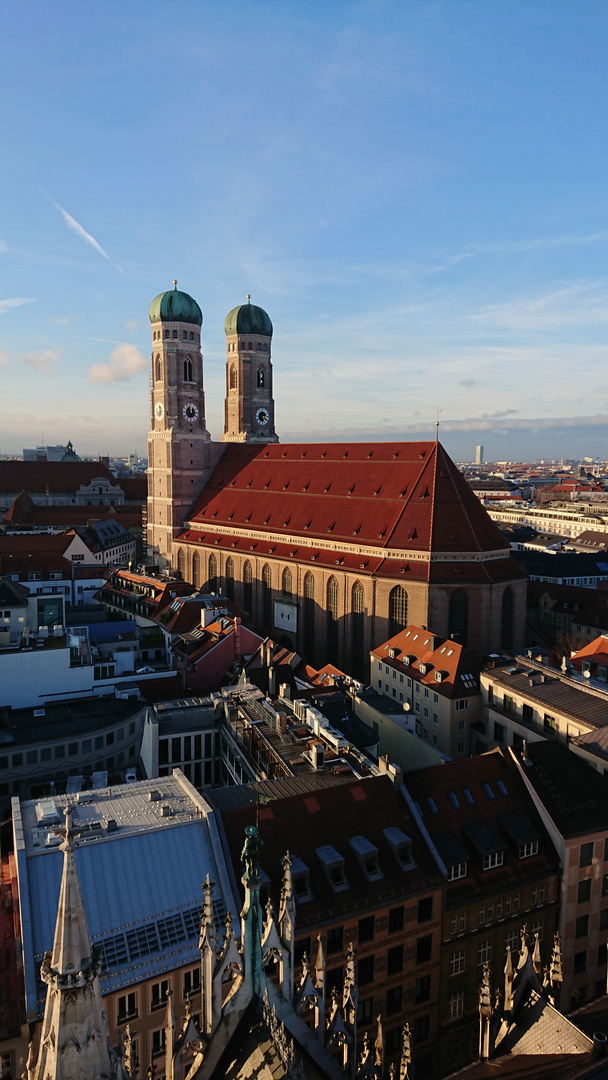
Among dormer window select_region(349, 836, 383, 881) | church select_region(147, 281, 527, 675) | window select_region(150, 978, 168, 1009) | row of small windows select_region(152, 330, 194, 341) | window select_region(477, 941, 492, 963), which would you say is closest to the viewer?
window select_region(150, 978, 168, 1009)

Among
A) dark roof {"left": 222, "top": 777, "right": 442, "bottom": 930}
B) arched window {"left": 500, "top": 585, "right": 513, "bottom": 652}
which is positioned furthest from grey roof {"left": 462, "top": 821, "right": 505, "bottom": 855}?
arched window {"left": 500, "top": 585, "right": 513, "bottom": 652}

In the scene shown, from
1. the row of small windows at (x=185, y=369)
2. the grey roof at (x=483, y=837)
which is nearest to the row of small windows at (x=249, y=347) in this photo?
the row of small windows at (x=185, y=369)

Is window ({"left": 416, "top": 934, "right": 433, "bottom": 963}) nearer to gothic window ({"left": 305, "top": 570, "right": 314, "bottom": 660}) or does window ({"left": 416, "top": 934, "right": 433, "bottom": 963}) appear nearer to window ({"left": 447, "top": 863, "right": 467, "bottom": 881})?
window ({"left": 447, "top": 863, "right": 467, "bottom": 881})

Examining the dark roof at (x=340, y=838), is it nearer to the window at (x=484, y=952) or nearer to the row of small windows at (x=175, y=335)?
the window at (x=484, y=952)

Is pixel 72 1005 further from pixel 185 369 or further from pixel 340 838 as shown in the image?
pixel 185 369

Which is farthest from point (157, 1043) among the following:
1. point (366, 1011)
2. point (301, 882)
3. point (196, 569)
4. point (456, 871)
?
point (196, 569)
